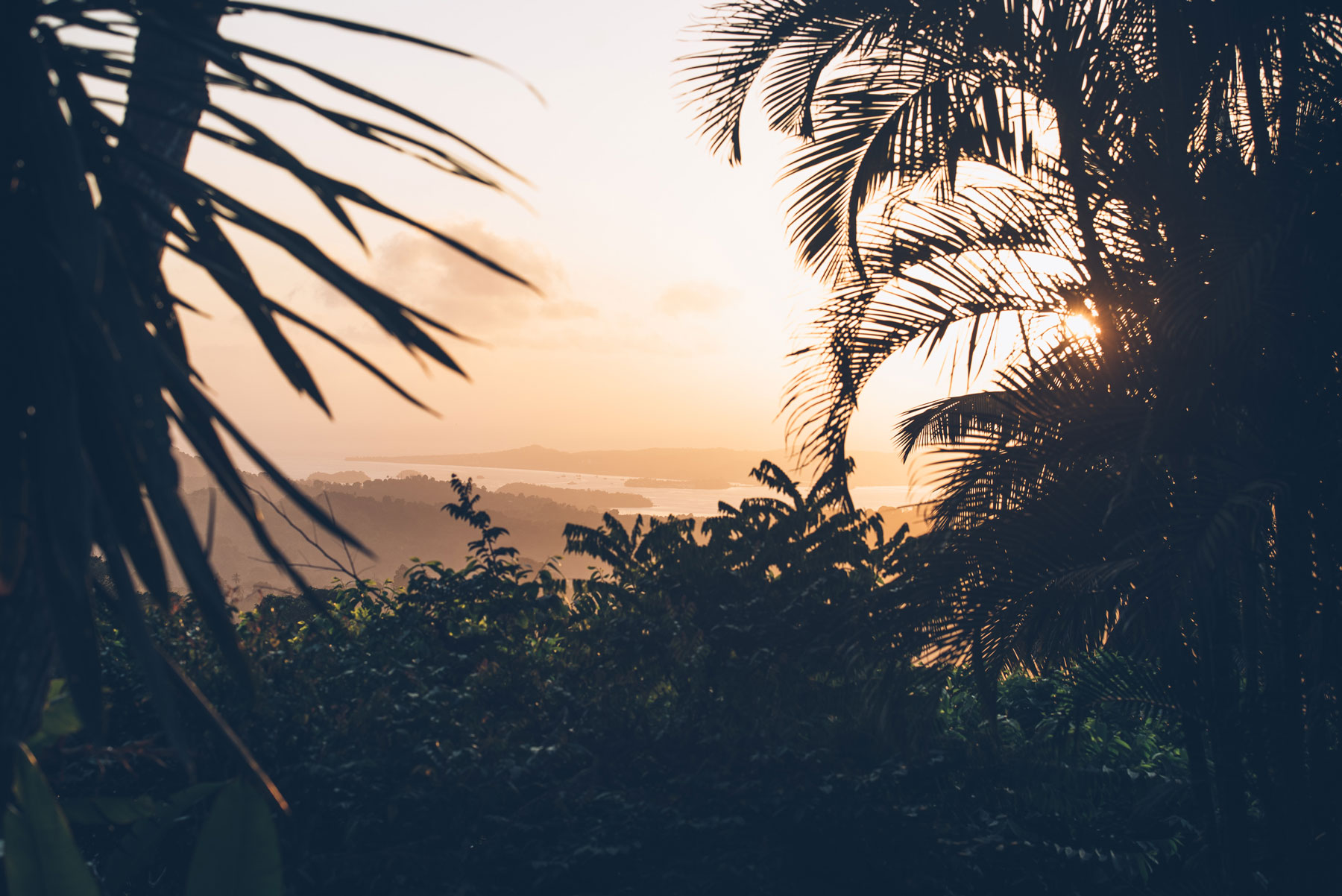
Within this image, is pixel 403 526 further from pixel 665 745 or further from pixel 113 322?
pixel 113 322

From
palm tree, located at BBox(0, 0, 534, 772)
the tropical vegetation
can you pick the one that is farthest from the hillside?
palm tree, located at BBox(0, 0, 534, 772)

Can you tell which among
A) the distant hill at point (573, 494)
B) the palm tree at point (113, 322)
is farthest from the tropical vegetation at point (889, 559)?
Result: the distant hill at point (573, 494)

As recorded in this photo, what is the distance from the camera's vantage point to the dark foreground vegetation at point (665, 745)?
3512 millimetres

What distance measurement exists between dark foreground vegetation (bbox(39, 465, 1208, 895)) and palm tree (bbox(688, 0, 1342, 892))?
0.44 meters

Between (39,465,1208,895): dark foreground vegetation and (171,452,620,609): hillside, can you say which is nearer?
(39,465,1208,895): dark foreground vegetation

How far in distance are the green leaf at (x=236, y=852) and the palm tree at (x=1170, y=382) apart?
7.85ft

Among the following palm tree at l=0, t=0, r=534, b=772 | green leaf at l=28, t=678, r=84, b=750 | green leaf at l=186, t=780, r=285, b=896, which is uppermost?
palm tree at l=0, t=0, r=534, b=772

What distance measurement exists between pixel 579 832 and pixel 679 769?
32.5 inches

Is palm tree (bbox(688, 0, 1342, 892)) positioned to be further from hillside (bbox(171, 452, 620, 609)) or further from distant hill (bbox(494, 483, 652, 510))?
distant hill (bbox(494, 483, 652, 510))

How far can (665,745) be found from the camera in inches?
183

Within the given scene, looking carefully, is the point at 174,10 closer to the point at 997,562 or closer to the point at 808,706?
the point at 997,562

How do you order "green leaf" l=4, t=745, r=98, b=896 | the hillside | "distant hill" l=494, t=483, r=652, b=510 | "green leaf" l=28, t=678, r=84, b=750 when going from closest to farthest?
"green leaf" l=4, t=745, r=98, b=896, "green leaf" l=28, t=678, r=84, b=750, the hillside, "distant hill" l=494, t=483, r=652, b=510

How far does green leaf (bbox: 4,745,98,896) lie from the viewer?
5.28 feet

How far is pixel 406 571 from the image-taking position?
6.17 m
